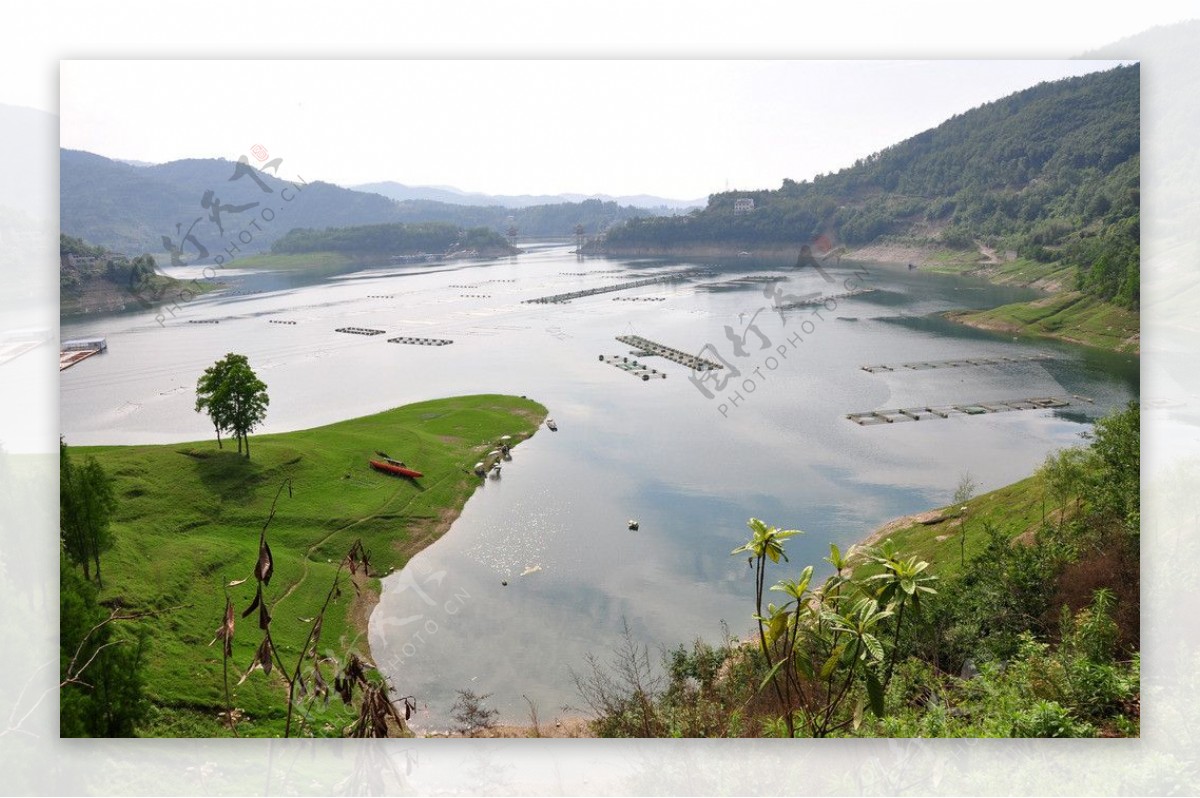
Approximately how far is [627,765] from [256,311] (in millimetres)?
23129

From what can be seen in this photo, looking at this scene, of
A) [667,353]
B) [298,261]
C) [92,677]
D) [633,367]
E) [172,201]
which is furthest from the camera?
[298,261]

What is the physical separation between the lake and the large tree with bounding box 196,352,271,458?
1.00 meters

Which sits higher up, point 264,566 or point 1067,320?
point 1067,320

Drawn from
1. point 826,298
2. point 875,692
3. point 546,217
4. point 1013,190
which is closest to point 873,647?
point 875,692

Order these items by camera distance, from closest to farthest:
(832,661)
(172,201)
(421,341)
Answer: (832,661) → (172,201) → (421,341)

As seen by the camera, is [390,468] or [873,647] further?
[390,468]

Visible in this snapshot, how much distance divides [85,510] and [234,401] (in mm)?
4535

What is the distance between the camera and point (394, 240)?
1651 inches

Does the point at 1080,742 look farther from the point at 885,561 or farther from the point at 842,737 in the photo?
the point at 885,561

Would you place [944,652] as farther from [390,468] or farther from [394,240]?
[394,240]

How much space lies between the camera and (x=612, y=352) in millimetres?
25984

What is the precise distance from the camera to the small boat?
12120 millimetres

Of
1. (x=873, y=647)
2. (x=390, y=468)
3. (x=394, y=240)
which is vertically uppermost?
(x=394, y=240)

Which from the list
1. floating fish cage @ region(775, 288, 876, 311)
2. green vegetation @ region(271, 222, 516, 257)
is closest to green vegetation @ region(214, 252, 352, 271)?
green vegetation @ region(271, 222, 516, 257)
